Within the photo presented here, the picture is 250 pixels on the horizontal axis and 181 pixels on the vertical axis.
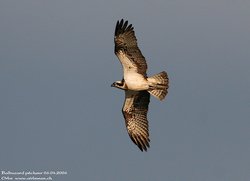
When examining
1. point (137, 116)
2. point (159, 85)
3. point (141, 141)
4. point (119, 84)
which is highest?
point (119, 84)

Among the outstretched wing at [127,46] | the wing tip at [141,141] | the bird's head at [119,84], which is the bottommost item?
the wing tip at [141,141]

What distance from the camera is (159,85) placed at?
34438mm

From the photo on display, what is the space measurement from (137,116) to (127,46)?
7.91 feet

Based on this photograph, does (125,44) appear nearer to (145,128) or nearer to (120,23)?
(120,23)

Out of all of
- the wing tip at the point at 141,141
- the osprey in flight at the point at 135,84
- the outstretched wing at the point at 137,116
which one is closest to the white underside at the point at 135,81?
the osprey in flight at the point at 135,84

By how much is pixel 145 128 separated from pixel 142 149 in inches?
28.3

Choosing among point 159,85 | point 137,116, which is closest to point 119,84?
point 159,85

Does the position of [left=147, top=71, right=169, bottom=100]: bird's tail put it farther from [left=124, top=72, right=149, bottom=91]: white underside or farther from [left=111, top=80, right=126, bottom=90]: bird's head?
[left=111, top=80, right=126, bottom=90]: bird's head

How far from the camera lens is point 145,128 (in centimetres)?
3519

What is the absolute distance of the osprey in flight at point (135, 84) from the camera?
3400cm

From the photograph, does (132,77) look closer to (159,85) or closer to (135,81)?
Answer: (135,81)

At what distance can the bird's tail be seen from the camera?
34.4 meters

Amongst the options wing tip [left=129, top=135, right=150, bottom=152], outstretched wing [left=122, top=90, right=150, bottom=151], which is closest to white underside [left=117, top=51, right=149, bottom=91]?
outstretched wing [left=122, top=90, right=150, bottom=151]

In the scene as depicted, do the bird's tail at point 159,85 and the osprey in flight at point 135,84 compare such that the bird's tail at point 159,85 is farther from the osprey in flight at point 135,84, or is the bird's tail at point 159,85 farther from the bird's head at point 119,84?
the bird's head at point 119,84
